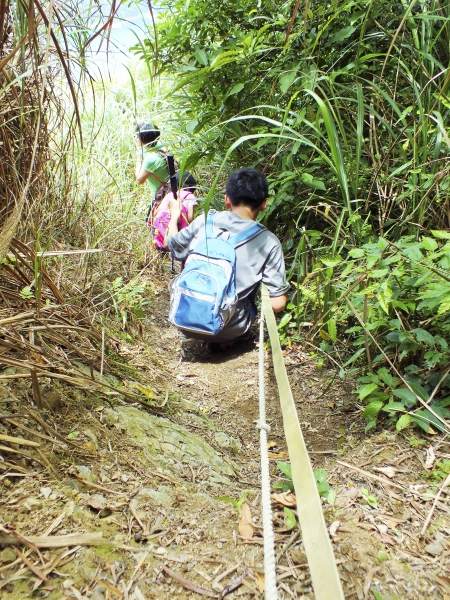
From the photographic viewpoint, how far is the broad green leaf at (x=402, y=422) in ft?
4.98

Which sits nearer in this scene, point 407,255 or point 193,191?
point 407,255

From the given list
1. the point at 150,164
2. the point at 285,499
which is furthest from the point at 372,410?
the point at 150,164

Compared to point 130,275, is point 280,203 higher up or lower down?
higher up

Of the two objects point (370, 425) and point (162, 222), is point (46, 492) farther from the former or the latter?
point (162, 222)

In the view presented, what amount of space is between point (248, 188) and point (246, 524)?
2.13m

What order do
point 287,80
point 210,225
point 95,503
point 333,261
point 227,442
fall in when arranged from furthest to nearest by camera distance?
point 210,225, point 287,80, point 333,261, point 227,442, point 95,503

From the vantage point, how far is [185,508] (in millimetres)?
1152

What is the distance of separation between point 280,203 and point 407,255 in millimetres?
1462

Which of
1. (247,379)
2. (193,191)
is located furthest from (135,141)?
(247,379)

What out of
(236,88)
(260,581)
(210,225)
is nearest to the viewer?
(260,581)

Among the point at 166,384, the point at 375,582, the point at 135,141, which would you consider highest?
the point at 135,141

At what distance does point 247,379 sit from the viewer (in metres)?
2.48

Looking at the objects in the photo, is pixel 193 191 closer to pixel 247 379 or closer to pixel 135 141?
pixel 135 141

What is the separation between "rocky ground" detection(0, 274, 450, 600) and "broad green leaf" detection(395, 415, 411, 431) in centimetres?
6
